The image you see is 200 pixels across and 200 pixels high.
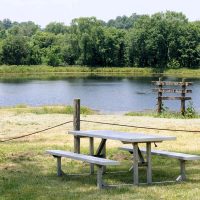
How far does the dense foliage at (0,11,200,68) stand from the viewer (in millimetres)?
120519

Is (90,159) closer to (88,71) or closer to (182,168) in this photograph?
(182,168)

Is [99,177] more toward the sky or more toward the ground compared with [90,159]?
more toward the ground

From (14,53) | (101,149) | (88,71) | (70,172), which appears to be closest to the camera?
(101,149)

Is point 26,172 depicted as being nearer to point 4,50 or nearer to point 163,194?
point 163,194

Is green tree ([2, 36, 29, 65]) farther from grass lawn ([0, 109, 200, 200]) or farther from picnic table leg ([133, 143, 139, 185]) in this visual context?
picnic table leg ([133, 143, 139, 185])

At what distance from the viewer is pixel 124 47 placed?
130625 millimetres

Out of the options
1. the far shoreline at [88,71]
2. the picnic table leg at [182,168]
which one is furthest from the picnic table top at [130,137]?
the far shoreline at [88,71]

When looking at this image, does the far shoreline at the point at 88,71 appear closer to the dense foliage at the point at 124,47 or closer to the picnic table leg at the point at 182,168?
the dense foliage at the point at 124,47

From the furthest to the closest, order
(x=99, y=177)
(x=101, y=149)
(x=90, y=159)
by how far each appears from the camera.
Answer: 1. (x=101, y=149)
2. (x=90, y=159)
3. (x=99, y=177)

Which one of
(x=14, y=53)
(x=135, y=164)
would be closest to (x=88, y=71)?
(x=14, y=53)

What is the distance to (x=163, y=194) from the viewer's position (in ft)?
32.4

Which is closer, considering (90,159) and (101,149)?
(90,159)

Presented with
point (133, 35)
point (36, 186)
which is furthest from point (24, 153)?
point (133, 35)

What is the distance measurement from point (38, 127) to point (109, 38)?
109387 mm
